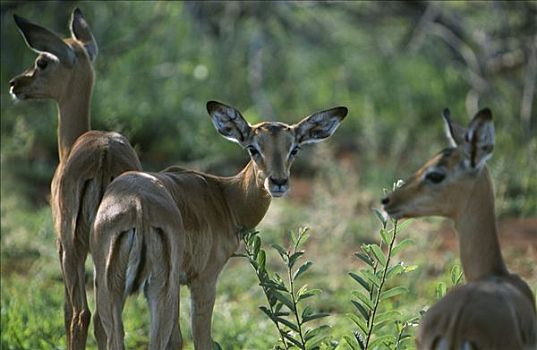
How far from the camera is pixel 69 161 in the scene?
226 inches

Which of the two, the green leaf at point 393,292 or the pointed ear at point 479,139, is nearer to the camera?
the pointed ear at point 479,139

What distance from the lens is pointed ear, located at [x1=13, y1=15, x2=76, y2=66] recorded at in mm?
6176

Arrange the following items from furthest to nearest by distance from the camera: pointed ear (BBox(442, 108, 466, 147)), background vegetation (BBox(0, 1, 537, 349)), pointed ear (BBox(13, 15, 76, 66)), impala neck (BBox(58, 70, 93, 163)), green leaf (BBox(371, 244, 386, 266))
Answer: background vegetation (BBox(0, 1, 537, 349)) → impala neck (BBox(58, 70, 93, 163)) → pointed ear (BBox(13, 15, 76, 66)) → green leaf (BBox(371, 244, 386, 266)) → pointed ear (BBox(442, 108, 466, 147))

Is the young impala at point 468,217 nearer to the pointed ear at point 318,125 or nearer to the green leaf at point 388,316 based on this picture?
the green leaf at point 388,316

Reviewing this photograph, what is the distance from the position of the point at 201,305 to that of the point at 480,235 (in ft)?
5.30

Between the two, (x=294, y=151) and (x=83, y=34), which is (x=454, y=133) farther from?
(x=83, y=34)

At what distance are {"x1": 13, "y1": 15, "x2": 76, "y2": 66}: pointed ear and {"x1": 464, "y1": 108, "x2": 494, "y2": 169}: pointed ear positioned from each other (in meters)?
2.73

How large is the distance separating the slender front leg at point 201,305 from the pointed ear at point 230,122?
64 cm

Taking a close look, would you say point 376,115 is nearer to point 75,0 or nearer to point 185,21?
point 185,21

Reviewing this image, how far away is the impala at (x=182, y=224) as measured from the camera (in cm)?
486

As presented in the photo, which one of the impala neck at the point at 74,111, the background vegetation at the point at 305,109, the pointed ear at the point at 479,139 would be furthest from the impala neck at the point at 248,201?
the pointed ear at the point at 479,139

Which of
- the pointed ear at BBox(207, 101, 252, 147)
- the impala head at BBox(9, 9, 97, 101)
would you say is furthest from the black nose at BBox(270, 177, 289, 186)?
the impala head at BBox(9, 9, 97, 101)

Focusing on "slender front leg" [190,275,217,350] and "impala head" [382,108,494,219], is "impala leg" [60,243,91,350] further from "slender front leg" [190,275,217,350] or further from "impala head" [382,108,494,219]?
"impala head" [382,108,494,219]

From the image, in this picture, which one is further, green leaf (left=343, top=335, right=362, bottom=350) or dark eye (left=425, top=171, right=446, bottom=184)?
green leaf (left=343, top=335, right=362, bottom=350)
